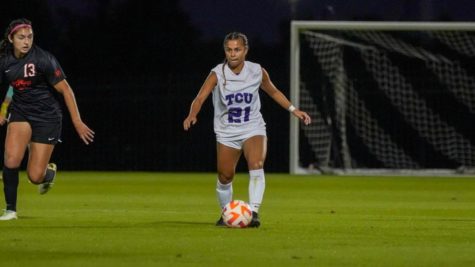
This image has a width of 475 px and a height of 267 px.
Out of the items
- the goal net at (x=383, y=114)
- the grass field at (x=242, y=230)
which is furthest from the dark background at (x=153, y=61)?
the grass field at (x=242, y=230)

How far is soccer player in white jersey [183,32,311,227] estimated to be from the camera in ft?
39.6

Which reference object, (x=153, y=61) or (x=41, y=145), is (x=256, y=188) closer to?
(x=41, y=145)

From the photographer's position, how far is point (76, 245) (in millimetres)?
9820

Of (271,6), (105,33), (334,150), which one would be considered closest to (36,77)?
(334,150)

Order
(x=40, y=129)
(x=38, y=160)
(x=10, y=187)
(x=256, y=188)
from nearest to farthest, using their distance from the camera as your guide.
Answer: (x=256, y=188), (x=10, y=187), (x=40, y=129), (x=38, y=160)

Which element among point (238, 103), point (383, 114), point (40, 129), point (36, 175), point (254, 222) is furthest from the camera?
point (383, 114)

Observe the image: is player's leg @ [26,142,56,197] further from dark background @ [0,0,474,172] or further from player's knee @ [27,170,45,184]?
dark background @ [0,0,474,172]

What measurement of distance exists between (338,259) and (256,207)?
10.2 feet

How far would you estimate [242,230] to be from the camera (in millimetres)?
11352

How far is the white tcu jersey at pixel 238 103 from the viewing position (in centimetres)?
1216

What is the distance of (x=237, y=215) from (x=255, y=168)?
0.66 m

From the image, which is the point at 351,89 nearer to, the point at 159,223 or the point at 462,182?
the point at 462,182

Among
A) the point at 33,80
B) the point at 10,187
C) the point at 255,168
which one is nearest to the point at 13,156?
the point at 10,187

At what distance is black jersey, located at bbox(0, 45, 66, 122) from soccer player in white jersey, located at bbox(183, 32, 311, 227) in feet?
4.86
